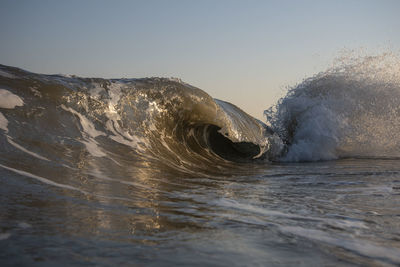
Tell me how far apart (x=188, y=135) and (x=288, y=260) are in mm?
4932

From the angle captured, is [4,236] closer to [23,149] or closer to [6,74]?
[23,149]

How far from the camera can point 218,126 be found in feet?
21.7

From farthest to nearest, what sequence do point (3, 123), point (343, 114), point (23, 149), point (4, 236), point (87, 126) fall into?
point (343, 114) → point (87, 126) → point (3, 123) → point (23, 149) → point (4, 236)

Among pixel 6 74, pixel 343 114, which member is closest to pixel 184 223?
pixel 6 74

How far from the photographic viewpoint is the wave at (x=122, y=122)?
380 centimetres

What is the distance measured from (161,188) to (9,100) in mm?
2148

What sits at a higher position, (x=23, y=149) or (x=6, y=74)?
Result: (x=6, y=74)

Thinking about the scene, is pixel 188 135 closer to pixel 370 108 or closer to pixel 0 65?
pixel 0 65

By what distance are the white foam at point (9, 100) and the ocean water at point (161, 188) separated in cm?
2

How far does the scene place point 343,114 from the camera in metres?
8.97

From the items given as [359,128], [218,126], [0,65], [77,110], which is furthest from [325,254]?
[359,128]

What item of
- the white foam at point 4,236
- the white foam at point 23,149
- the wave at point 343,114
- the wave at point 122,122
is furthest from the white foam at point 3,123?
the wave at point 343,114

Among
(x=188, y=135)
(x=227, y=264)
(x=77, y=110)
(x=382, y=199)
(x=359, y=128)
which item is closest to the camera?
(x=227, y=264)

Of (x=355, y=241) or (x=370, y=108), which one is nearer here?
(x=355, y=241)
